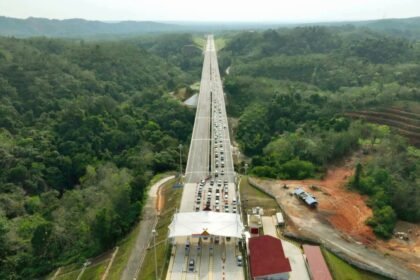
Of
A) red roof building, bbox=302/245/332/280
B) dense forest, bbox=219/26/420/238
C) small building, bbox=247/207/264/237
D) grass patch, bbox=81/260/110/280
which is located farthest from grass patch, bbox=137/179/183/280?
dense forest, bbox=219/26/420/238

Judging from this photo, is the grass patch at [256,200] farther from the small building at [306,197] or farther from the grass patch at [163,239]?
the grass patch at [163,239]

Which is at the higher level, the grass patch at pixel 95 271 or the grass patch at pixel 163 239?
the grass patch at pixel 163 239

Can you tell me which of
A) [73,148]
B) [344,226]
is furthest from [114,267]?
[73,148]

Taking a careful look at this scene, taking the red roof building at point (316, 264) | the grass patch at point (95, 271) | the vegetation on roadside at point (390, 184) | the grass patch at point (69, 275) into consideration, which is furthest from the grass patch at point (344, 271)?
the grass patch at point (69, 275)

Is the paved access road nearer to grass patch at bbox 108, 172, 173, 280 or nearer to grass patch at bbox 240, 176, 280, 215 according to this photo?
grass patch at bbox 240, 176, 280, 215

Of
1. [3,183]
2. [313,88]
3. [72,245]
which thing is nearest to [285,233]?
[72,245]

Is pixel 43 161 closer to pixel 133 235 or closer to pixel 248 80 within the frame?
pixel 133 235
